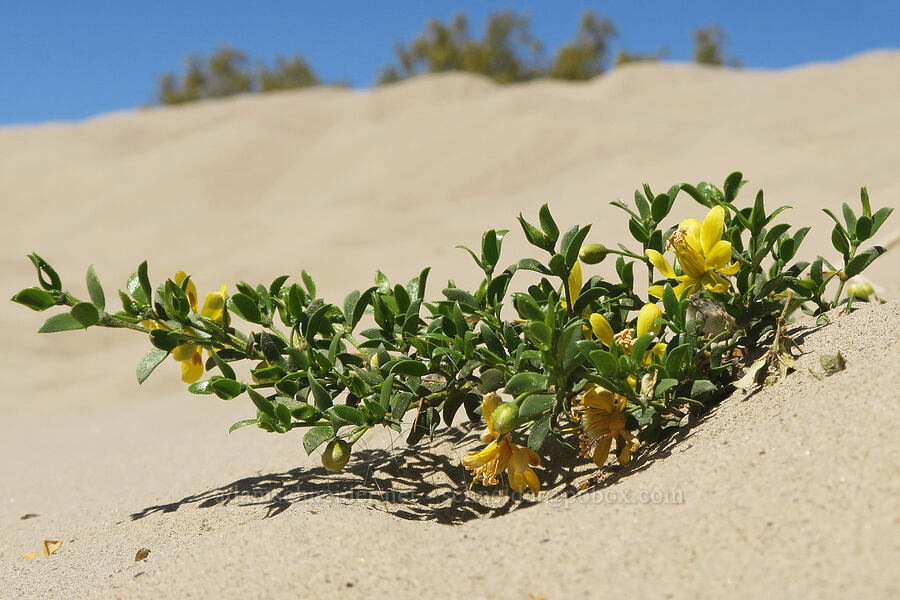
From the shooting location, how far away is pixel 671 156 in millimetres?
6922

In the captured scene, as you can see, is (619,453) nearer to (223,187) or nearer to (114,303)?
(114,303)

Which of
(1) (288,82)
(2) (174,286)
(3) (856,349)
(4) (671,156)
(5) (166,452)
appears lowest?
(5) (166,452)

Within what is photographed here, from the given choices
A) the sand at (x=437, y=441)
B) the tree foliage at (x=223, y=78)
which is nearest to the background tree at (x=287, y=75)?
the tree foliage at (x=223, y=78)

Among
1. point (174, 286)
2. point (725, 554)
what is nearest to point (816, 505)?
point (725, 554)

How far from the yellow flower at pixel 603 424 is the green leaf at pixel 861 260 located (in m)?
0.48

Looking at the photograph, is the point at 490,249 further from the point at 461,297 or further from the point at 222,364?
the point at 222,364

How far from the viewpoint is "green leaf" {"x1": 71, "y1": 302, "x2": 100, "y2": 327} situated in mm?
1217

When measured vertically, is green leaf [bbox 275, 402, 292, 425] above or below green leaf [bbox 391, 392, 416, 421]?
above

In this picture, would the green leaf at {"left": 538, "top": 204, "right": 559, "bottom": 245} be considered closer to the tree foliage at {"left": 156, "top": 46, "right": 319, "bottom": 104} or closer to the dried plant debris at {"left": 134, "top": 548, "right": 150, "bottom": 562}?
the dried plant debris at {"left": 134, "top": 548, "right": 150, "bottom": 562}

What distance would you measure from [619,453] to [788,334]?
1.30ft

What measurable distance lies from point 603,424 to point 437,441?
54 centimetres

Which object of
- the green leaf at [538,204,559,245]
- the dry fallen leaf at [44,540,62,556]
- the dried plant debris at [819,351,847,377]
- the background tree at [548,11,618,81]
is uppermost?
the background tree at [548,11,618,81]

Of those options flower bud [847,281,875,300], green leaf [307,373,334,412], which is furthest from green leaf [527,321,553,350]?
flower bud [847,281,875,300]

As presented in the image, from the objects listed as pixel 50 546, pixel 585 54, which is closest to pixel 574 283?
pixel 50 546
